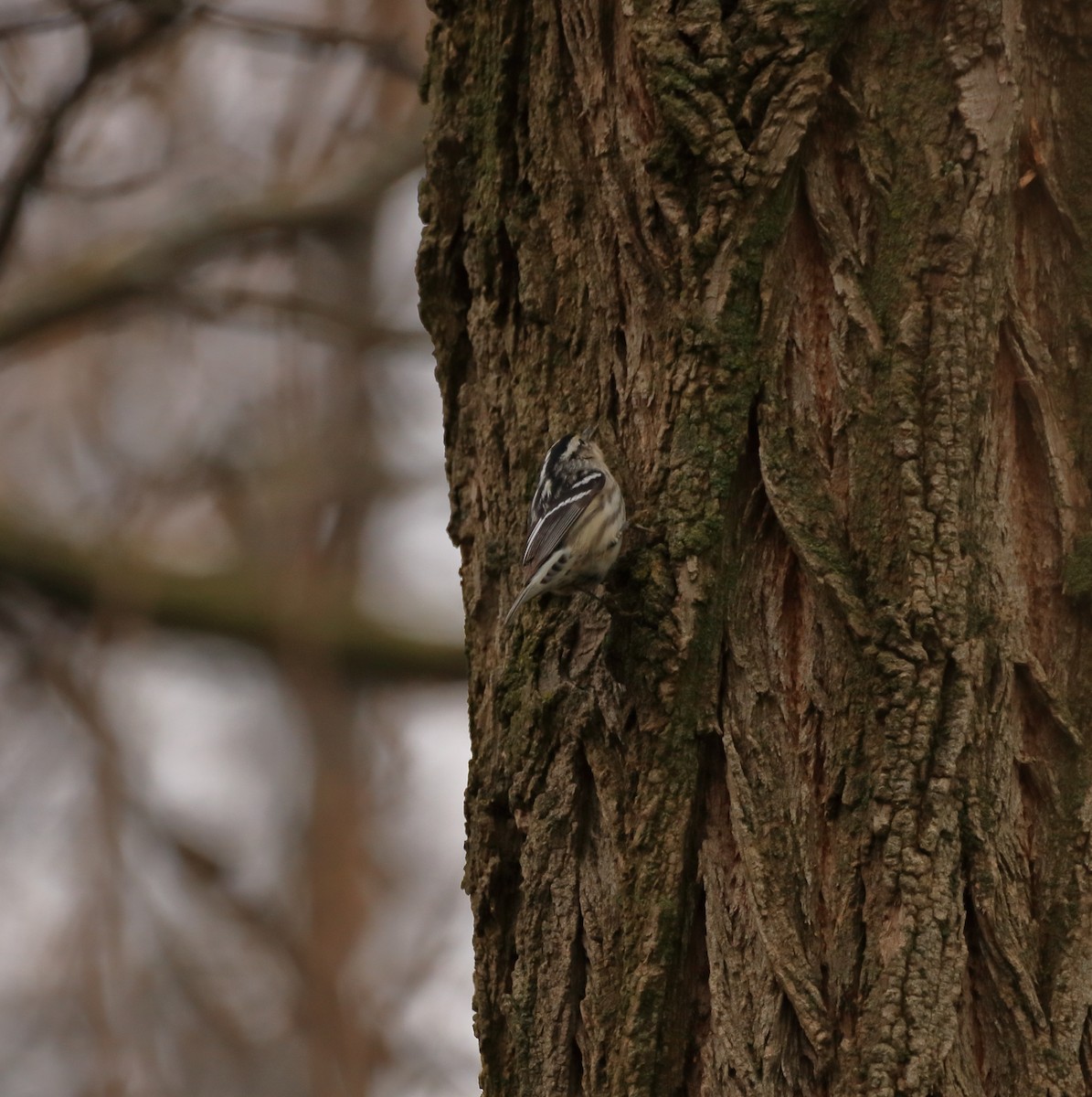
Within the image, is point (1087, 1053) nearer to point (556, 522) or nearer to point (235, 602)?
point (556, 522)

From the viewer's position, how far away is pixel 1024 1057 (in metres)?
2.26

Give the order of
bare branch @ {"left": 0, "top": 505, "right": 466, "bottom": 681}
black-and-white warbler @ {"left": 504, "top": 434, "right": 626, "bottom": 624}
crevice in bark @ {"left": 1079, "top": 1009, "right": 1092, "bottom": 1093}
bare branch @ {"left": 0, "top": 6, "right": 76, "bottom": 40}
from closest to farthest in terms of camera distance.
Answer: crevice in bark @ {"left": 1079, "top": 1009, "right": 1092, "bottom": 1093}
black-and-white warbler @ {"left": 504, "top": 434, "right": 626, "bottom": 624}
bare branch @ {"left": 0, "top": 6, "right": 76, "bottom": 40}
bare branch @ {"left": 0, "top": 505, "right": 466, "bottom": 681}

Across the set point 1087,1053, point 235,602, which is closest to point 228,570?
point 235,602

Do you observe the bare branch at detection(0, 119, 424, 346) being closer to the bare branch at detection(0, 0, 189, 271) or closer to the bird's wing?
the bare branch at detection(0, 0, 189, 271)

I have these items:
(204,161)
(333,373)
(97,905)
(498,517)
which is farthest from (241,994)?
(498,517)

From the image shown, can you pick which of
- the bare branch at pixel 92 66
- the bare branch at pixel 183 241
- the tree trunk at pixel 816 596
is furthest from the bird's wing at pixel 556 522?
the bare branch at pixel 183 241

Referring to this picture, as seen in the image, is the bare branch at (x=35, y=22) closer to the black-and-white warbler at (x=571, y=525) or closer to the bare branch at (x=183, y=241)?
the bare branch at (x=183, y=241)

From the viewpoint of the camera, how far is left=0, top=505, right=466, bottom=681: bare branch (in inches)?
239

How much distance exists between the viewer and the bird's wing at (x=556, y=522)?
9.69 feet

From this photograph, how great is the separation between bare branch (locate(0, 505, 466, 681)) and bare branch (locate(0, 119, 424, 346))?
39.2 inches

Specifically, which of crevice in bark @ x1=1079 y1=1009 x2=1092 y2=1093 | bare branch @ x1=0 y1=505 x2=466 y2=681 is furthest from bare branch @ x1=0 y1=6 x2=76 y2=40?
crevice in bark @ x1=1079 y1=1009 x2=1092 y2=1093

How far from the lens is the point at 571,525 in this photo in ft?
9.87

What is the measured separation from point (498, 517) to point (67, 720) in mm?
5400

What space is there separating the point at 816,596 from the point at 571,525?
2.32 feet
